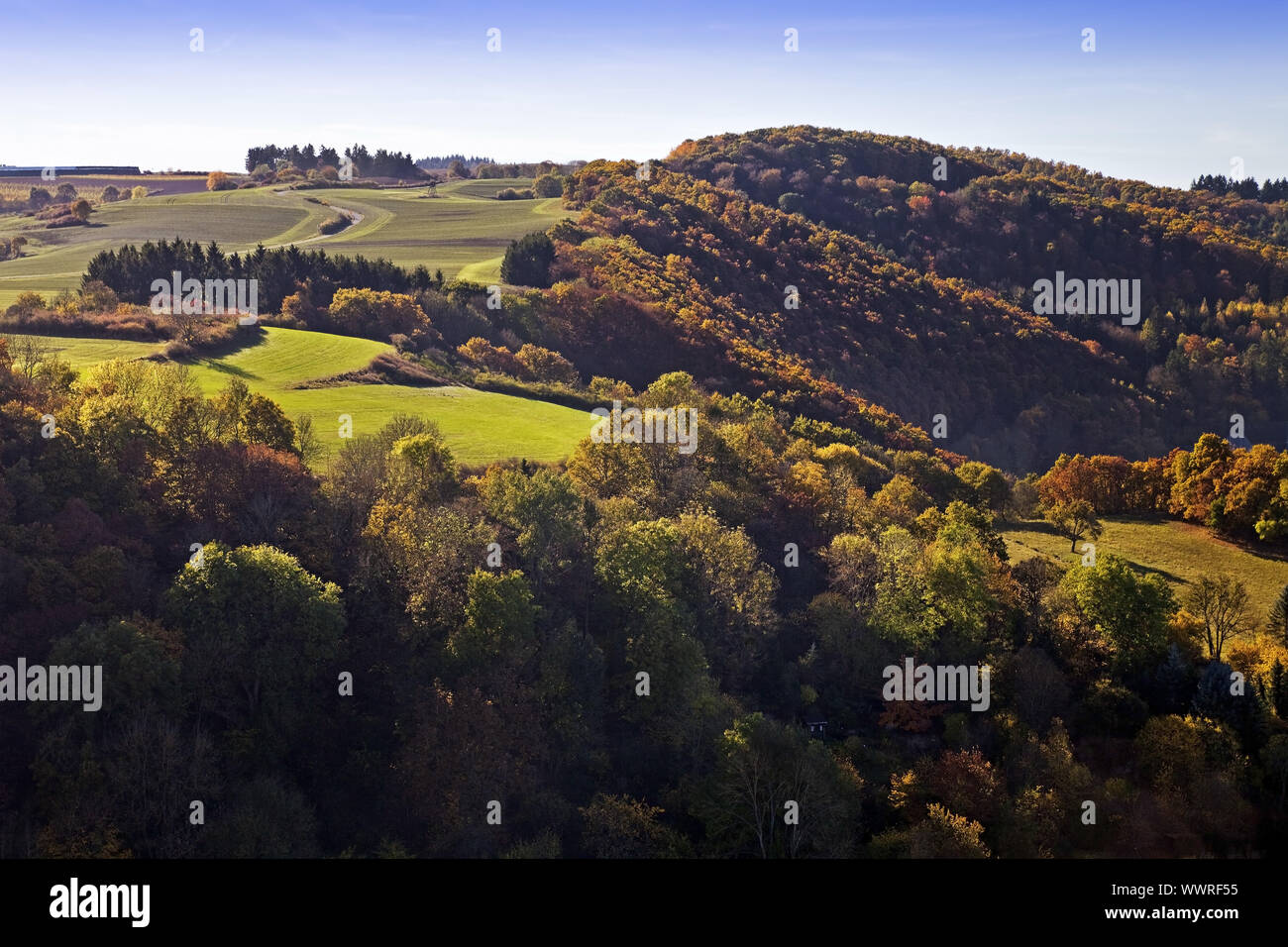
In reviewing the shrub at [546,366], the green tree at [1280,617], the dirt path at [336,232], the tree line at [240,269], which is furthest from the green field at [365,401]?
the dirt path at [336,232]

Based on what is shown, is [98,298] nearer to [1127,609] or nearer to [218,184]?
[1127,609]

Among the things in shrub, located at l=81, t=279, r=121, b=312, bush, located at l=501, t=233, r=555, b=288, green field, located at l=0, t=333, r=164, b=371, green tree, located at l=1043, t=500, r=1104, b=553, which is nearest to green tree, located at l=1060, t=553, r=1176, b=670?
green tree, located at l=1043, t=500, r=1104, b=553

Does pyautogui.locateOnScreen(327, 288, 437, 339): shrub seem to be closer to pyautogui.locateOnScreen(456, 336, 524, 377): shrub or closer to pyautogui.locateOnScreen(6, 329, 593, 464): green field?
pyautogui.locateOnScreen(456, 336, 524, 377): shrub

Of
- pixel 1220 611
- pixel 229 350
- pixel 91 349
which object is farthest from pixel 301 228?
pixel 1220 611

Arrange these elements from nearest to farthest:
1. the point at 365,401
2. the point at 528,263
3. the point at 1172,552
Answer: the point at 1172,552, the point at 365,401, the point at 528,263

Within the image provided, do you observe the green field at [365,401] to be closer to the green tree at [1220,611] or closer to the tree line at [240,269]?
the tree line at [240,269]
